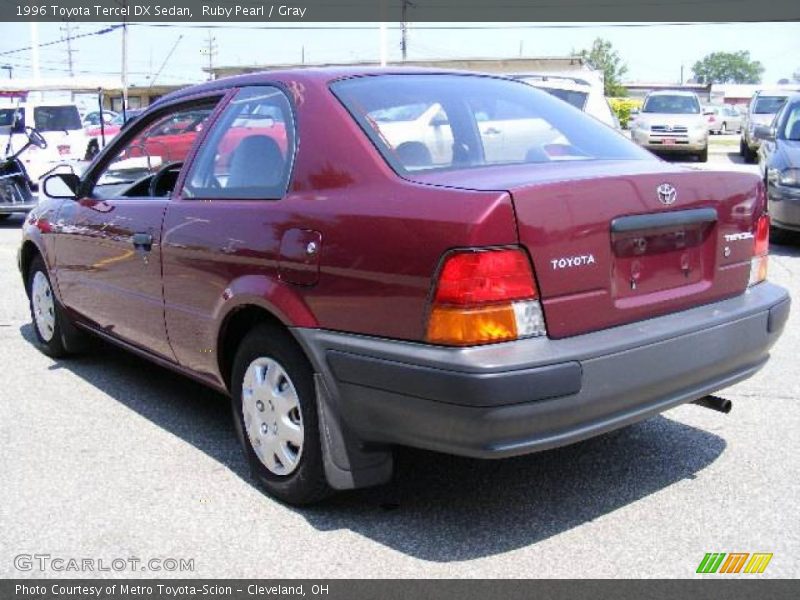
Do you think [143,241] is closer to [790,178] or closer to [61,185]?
[61,185]

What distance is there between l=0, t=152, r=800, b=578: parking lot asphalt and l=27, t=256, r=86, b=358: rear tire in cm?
91

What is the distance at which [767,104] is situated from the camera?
22.8 m

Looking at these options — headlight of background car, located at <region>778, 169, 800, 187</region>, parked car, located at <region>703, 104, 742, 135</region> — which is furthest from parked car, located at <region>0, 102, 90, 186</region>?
parked car, located at <region>703, 104, 742, 135</region>

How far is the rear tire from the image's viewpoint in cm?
546

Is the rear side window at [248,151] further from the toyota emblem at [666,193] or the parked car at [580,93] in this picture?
the parked car at [580,93]

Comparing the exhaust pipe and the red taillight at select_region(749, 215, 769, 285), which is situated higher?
the red taillight at select_region(749, 215, 769, 285)

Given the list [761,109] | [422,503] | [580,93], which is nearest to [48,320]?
[422,503]

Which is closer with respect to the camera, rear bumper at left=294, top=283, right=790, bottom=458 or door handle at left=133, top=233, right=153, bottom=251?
rear bumper at left=294, top=283, right=790, bottom=458

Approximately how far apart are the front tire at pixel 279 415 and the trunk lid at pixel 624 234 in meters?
0.88

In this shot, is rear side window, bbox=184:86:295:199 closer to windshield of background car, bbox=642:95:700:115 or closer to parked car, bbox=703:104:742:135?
windshield of background car, bbox=642:95:700:115

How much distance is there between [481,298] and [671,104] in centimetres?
2018

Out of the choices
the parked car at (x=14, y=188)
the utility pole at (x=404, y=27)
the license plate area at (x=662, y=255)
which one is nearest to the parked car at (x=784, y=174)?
the license plate area at (x=662, y=255)

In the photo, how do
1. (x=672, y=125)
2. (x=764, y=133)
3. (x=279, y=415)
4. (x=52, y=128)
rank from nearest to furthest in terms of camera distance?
(x=279, y=415)
(x=764, y=133)
(x=52, y=128)
(x=672, y=125)

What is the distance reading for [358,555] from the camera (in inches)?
119
